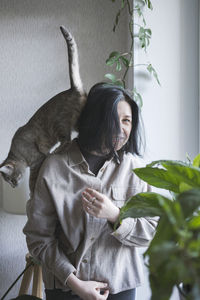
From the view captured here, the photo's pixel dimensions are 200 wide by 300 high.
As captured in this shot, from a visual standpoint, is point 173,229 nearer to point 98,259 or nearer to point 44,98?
point 98,259

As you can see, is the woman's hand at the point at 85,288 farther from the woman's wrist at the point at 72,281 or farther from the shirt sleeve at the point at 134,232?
the shirt sleeve at the point at 134,232

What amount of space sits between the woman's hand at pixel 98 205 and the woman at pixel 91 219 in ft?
0.05

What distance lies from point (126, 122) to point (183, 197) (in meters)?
0.62

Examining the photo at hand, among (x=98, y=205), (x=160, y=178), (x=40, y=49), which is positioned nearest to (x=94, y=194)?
(x=98, y=205)

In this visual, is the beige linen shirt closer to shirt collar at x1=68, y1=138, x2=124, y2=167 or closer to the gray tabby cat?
shirt collar at x1=68, y1=138, x2=124, y2=167

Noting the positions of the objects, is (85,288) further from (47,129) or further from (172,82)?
(172,82)

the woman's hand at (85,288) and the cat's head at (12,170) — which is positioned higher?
the cat's head at (12,170)

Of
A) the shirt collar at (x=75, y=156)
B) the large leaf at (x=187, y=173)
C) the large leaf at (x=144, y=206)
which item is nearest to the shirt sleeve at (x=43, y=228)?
the shirt collar at (x=75, y=156)

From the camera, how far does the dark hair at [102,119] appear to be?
0.99m

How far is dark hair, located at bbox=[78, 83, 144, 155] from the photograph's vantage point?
3.25 ft

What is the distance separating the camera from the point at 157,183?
645mm

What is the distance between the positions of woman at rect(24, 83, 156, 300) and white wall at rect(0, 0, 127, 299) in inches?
23.3

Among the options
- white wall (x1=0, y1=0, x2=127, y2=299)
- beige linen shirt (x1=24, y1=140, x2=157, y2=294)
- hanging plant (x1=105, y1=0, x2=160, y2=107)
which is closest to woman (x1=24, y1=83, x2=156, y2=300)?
beige linen shirt (x1=24, y1=140, x2=157, y2=294)

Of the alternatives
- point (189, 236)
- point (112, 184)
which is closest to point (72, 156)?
point (112, 184)
